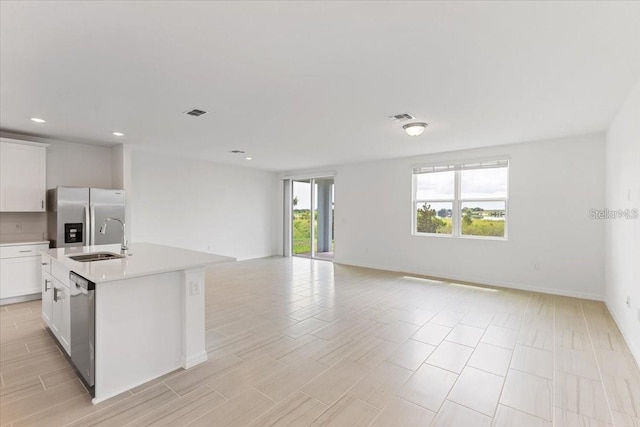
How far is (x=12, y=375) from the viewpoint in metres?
2.49

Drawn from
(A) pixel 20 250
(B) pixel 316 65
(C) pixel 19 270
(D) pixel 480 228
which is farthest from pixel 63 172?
(D) pixel 480 228

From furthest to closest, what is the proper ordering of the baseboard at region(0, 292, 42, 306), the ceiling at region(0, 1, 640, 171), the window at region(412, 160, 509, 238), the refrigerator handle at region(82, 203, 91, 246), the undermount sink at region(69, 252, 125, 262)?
the window at region(412, 160, 509, 238), the refrigerator handle at region(82, 203, 91, 246), the baseboard at region(0, 292, 42, 306), the undermount sink at region(69, 252, 125, 262), the ceiling at region(0, 1, 640, 171)

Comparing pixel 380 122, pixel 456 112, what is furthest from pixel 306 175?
pixel 456 112

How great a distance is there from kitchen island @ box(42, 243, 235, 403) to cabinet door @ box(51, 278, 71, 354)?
0.01m

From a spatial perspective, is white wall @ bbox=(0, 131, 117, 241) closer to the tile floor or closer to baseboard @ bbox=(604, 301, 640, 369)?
the tile floor

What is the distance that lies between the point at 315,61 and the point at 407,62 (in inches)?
28.9

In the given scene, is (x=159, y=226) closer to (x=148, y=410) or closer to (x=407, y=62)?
(x=148, y=410)

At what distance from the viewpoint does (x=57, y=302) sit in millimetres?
2975

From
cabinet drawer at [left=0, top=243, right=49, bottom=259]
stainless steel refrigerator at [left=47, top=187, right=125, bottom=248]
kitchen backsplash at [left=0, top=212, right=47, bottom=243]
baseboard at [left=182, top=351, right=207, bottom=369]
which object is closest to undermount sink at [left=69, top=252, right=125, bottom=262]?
baseboard at [left=182, top=351, right=207, bottom=369]

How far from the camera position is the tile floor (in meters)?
2.02

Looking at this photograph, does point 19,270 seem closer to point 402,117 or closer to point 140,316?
point 140,316

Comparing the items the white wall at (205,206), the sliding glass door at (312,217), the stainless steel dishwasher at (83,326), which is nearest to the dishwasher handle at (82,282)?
the stainless steel dishwasher at (83,326)

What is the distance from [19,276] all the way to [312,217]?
19.8 feet

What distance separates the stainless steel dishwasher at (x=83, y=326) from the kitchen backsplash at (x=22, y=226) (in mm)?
3501
